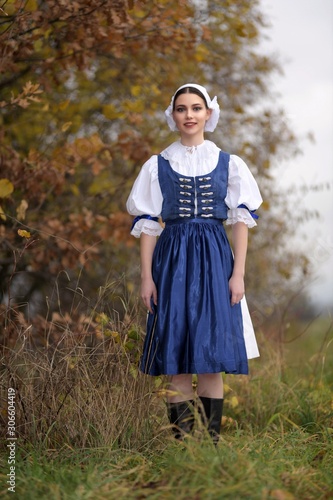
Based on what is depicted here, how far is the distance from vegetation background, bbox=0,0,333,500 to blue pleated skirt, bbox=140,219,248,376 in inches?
8.9

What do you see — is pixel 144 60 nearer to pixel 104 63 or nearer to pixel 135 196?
pixel 104 63

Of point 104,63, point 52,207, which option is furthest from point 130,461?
point 104,63

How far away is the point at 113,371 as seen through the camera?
366 cm

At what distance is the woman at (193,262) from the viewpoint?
11.0ft

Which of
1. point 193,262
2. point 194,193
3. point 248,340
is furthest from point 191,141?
point 248,340

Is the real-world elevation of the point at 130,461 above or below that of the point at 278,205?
below

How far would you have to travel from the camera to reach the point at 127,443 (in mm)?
3369

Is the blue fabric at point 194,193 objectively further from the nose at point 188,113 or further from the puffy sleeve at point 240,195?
the nose at point 188,113

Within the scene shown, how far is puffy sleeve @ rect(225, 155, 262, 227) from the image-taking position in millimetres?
3533

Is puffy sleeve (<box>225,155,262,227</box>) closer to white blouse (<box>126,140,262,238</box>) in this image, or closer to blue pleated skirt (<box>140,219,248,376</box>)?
white blouse (<box>126,140,262,238</box>)

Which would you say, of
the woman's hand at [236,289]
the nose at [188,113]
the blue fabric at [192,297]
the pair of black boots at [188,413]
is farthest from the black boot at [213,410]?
the nose at [188,113]

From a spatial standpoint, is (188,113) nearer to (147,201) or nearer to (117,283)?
(147,201)

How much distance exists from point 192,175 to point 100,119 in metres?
3.67

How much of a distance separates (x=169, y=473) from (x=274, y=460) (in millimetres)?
502
